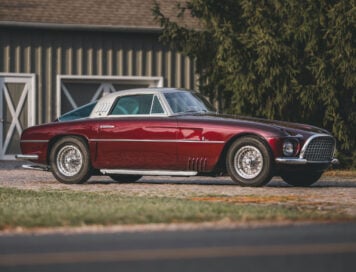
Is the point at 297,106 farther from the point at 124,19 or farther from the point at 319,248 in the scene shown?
the point at 319,248

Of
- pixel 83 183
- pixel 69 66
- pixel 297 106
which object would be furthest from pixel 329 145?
pixel 69 66

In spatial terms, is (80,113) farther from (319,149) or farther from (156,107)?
(319,149)

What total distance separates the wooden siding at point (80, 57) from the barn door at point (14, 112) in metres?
0.21

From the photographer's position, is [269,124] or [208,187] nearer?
[269,124]

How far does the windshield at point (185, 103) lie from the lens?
17344 mm

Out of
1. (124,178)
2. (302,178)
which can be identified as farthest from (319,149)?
(124,178)

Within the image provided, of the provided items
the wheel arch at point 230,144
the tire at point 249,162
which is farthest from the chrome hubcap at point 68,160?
the tire at point 249,162

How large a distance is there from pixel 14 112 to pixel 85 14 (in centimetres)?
293

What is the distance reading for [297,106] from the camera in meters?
23.0

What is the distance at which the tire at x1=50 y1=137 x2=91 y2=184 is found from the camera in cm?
1762

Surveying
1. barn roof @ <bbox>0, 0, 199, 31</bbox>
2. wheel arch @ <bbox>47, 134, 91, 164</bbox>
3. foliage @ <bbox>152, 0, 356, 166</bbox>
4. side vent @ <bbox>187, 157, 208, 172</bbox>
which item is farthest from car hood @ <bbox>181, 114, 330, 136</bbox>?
barn roof @ <bbox>0, 0, 199, 31</bbox>

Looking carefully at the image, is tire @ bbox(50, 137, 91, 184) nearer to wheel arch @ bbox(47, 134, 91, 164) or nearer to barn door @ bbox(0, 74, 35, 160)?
wheel arch @ bbox(47, 134, 91, 164)

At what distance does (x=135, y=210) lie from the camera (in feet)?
39.5

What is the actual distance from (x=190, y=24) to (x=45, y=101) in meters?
4.10
